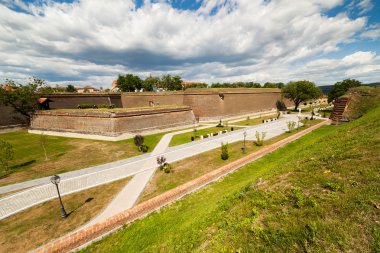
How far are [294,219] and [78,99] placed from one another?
121 ft

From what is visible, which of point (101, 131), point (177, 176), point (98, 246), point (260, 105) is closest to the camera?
point (98, 246)

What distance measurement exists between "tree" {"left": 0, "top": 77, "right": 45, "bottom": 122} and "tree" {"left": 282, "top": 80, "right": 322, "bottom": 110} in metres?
52.4

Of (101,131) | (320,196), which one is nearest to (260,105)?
(101,131)

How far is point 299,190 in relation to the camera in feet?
13.6

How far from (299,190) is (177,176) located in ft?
23.6

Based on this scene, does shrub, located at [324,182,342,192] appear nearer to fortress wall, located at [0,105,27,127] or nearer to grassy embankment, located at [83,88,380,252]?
grassy embankment, located at [83,88,380,252]

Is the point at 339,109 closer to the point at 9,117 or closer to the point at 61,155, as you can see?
the point at 61,155

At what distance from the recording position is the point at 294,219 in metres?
3.39

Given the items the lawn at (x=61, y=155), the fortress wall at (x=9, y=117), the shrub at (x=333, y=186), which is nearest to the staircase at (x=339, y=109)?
the shrub at (x=333, y=186)

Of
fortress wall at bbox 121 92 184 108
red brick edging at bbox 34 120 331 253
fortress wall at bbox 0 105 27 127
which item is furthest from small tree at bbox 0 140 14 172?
fortress wall at bbox 121 92 184 108

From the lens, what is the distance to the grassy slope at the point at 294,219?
9.43 ft

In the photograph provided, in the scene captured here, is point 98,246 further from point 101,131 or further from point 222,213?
point 101,131

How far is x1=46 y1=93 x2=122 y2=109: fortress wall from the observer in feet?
95.9

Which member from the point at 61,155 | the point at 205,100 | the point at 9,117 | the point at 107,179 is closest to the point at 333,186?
the point at 107,179
